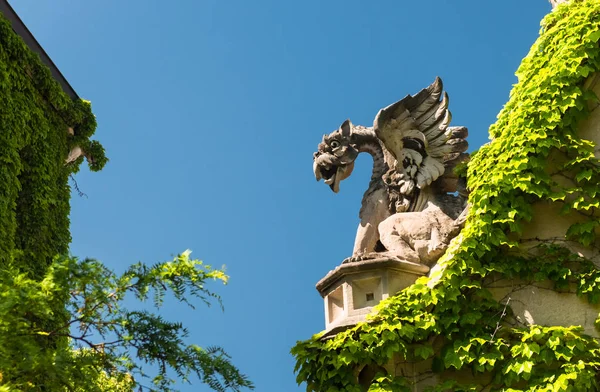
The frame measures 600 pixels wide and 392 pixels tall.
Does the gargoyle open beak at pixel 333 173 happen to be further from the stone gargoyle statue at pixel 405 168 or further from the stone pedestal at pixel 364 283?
the stone pedestal at pixel 364 283

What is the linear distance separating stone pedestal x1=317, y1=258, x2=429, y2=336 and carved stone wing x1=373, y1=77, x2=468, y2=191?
137cm

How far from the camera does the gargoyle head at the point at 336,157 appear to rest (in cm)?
1203

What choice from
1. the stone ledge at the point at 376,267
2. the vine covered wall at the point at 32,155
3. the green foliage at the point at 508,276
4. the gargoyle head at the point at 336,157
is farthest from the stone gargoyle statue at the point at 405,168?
the vine covered wall at the point at 32,155

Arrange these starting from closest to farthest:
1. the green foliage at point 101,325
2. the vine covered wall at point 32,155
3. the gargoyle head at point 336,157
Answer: the green foliage at point 101,325, the gargoyle head at point 336,157, the vine covered wall at point 32,155

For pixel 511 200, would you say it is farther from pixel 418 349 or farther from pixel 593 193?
pixel 418 349

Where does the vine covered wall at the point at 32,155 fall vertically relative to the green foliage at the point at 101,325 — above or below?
above

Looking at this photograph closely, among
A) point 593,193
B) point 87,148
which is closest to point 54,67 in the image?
point 87,148

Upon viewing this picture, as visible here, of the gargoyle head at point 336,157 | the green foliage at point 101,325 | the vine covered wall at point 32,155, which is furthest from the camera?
Result: the vine covered wall at point 32,155

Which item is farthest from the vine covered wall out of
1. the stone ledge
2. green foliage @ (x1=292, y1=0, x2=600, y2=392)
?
green foliage @ (x1=292, y1=0, x2=600, y2=392)

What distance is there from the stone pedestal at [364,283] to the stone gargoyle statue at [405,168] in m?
0.38

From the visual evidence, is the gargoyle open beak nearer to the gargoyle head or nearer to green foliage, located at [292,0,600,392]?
the gargoyle head

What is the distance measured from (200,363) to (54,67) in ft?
44.3

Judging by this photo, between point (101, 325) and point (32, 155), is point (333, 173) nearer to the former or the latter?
point (101, 325)

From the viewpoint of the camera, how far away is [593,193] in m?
10.1
